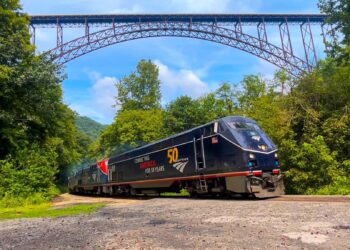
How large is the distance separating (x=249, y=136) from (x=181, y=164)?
4002mm

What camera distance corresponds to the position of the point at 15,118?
72.0 ft

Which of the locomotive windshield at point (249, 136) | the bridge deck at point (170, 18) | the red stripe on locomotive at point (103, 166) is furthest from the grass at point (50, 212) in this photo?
the bridge deck at point (170, 18)

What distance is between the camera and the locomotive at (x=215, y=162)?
13.2 m

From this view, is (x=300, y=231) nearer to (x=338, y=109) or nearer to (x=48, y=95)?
(x=338, y=109)

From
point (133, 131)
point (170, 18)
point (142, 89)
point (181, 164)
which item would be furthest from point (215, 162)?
point (142, 89)

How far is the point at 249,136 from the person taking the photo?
13.9 meters

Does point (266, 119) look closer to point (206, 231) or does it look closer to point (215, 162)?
point (215, 162)

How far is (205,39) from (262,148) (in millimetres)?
31042

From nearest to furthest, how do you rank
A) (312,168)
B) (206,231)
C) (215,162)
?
(206,231)
(215,162)
(312,168)

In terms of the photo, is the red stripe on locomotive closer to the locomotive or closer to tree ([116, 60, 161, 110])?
the locomotive

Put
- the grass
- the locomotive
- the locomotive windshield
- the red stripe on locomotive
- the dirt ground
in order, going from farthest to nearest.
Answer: the red stripe on locomotive < the locomotive windshield < the locomotive < the grass < the dirt ground

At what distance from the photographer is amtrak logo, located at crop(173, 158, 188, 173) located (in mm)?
16312

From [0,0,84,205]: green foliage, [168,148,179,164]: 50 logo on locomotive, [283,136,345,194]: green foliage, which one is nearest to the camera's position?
[283,136,345,194]: green foliage

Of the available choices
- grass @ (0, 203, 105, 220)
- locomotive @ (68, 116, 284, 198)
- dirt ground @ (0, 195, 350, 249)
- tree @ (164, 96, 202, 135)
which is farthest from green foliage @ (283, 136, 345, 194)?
tree @ (164, 96, 202, 135)
